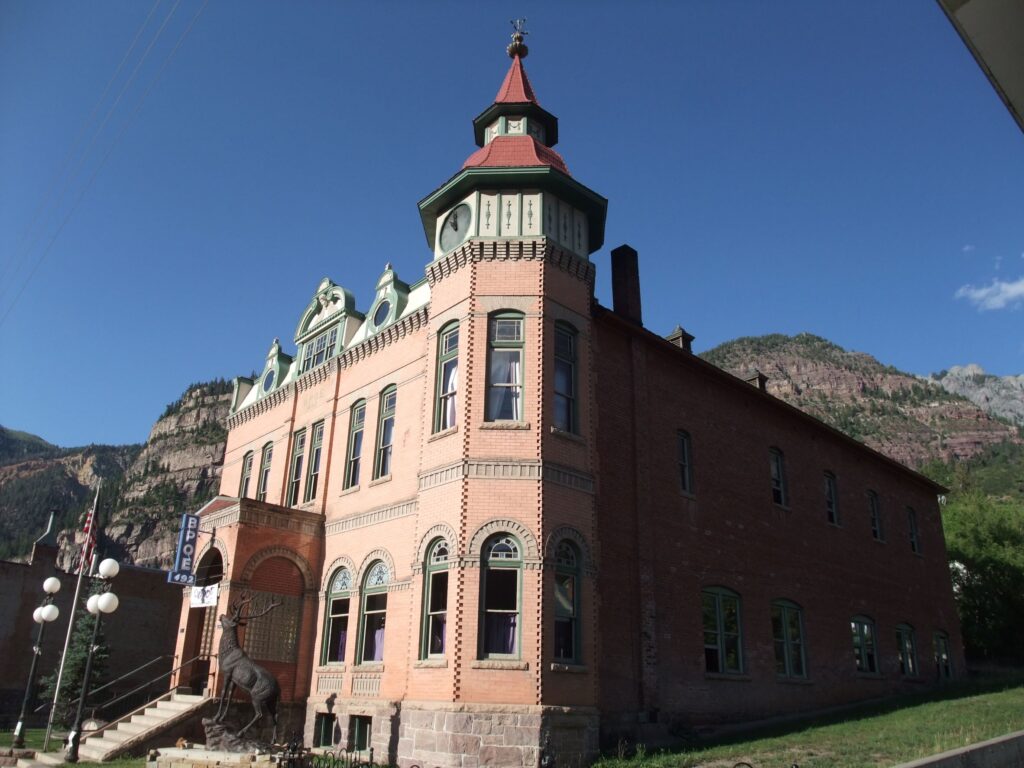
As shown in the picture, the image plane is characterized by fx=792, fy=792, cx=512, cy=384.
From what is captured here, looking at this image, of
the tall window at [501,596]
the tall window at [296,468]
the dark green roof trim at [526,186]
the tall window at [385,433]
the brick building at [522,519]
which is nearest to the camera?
the tall window at [501,596]

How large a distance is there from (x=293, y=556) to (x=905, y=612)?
22.2m

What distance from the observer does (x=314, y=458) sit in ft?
78.6

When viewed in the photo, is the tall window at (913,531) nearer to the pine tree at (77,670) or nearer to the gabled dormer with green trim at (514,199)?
the gabled dormer with green trim at (514,199)

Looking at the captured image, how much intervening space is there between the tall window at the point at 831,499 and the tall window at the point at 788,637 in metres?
4.66

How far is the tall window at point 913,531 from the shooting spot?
3181 centimetres

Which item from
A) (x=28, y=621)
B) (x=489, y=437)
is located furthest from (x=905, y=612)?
(x=28, y=621)

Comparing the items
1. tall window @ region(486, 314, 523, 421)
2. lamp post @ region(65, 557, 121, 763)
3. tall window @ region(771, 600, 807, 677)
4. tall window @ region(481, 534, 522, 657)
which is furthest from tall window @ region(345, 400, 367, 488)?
tall window @ region(771, 600, 807, 677)

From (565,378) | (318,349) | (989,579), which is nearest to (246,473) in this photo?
(318,349)

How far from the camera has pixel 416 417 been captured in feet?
64.7

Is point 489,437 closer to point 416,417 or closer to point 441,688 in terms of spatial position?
point 416,417

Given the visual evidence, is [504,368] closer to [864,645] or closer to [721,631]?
[721,631]

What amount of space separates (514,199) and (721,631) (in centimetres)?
1217

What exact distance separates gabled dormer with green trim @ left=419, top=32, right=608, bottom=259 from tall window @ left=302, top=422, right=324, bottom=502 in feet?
22.6

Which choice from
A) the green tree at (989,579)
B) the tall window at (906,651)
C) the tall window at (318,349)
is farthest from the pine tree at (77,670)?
the green tree at (989,579)
